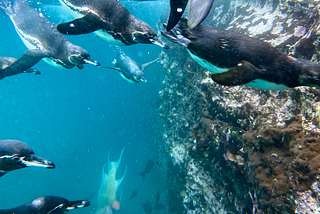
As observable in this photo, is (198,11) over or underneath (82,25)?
over

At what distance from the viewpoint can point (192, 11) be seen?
1.39 meters

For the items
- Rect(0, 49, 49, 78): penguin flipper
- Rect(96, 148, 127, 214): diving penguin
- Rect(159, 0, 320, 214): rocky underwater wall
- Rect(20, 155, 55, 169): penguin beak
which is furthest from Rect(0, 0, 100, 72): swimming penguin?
Rect(96, 148, 127, 214): diving penguin

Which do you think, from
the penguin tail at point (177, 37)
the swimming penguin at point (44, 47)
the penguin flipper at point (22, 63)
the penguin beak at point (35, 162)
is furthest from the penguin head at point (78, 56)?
the penguin tail at point (177, 37)

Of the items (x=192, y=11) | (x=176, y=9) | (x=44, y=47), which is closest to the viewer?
(x=176, y=9)

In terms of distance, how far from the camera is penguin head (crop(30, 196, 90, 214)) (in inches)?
102

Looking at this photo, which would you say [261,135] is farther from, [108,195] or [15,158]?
[108,195]

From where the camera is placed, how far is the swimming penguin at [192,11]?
1.27 metres

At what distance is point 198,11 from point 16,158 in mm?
3345

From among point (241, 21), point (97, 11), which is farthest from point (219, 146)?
point (241, 21)

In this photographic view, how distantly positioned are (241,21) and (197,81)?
2592mm

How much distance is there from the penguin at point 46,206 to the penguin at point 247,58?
330cm

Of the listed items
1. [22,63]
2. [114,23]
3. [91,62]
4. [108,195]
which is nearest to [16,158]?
[91,62]

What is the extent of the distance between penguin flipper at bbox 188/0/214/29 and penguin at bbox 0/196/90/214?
3.43 m

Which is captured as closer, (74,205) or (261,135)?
(74,205)
